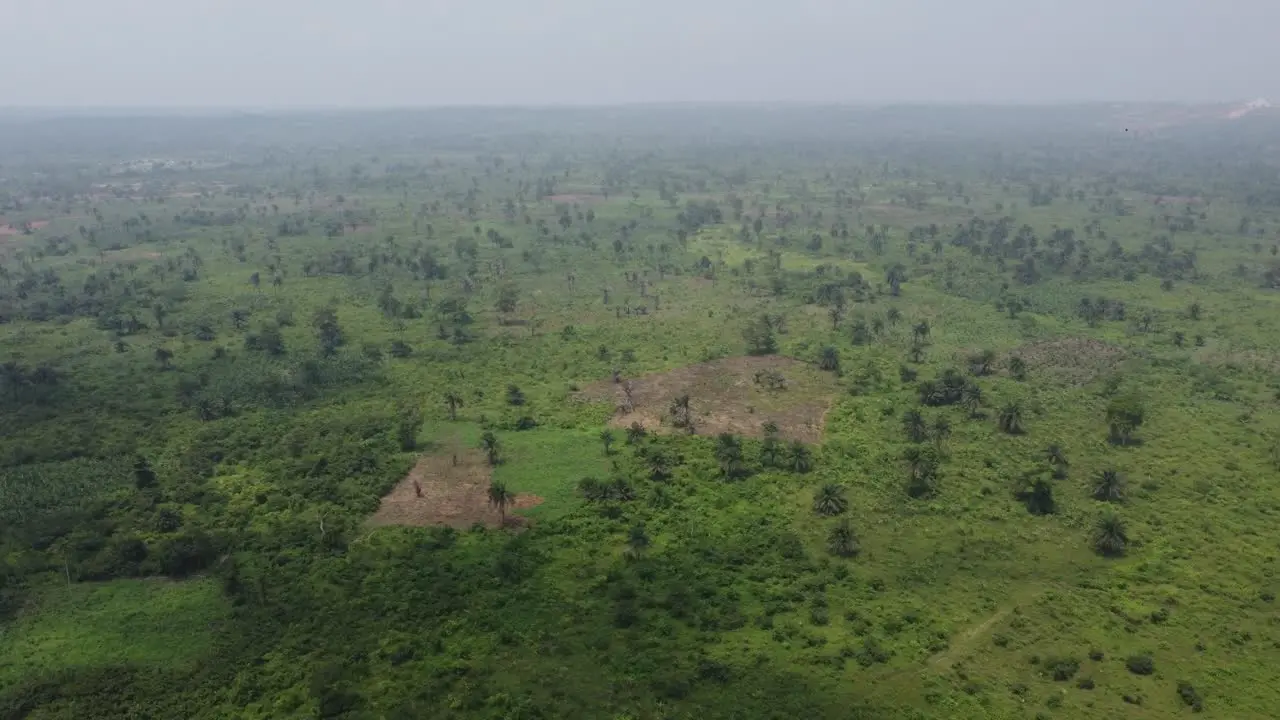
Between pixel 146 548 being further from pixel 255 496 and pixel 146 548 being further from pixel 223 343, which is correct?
pixel 223 343

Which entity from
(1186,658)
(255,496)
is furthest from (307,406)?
(1186,658)

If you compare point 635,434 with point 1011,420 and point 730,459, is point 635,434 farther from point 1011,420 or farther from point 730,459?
point 1011,420

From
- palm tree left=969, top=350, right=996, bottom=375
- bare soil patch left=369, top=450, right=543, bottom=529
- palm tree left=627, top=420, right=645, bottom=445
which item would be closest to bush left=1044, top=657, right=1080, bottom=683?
bare soil patch left=369, top=450, right=543, bottom=529

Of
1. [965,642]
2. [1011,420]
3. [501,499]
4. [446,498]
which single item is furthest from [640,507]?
[1011,420]

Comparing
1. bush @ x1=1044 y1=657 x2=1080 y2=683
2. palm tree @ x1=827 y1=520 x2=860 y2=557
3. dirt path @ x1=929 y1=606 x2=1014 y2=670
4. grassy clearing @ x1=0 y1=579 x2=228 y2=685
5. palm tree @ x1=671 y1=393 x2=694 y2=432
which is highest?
palm tree @ x1=671 y1=393 x2=694 y2=432

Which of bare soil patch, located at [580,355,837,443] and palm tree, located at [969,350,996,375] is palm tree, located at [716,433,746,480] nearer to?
bare soil patch, located at [580,355,837,443]
